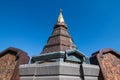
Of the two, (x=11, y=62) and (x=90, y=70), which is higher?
(x=11, y=62)

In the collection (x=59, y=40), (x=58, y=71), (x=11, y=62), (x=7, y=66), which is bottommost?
(x=58, y=71)

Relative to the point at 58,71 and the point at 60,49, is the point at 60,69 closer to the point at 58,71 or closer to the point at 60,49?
the point at 58,71

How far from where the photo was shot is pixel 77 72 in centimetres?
669

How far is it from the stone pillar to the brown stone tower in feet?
12.2

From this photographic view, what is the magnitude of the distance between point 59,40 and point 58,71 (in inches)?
197

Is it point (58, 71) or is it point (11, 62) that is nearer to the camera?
point (58, 71)

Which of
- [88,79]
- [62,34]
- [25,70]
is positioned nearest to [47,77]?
[25,70]

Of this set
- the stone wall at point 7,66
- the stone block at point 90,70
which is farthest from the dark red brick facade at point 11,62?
the stone block at point 90,70

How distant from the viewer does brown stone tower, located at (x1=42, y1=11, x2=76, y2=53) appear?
10758mm

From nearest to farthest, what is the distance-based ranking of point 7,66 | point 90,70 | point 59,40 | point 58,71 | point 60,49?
point 58,71
point 90,70
point 7,66
point 60,49
point 59,40

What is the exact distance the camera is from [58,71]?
6203 mm

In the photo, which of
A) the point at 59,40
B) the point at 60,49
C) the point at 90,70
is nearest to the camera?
the point at 90,70

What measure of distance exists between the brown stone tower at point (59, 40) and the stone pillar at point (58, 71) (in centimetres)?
372

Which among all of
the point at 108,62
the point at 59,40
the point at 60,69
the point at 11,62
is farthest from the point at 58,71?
the point at 59,40
